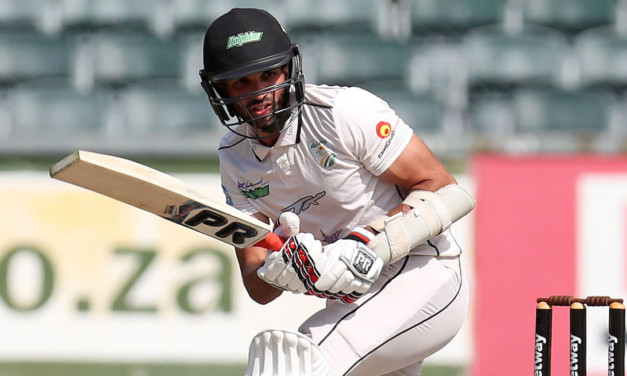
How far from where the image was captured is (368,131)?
278 cm

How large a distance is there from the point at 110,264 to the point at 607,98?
124 inches

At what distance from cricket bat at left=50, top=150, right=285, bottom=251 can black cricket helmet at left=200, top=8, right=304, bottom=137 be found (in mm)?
299

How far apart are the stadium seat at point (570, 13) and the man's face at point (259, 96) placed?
14.1ft

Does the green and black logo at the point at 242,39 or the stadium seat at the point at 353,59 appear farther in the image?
the stadium seat at the point at 353,59

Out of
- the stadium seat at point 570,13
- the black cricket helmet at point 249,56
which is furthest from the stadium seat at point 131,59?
the black cricket helmet at point 249,56

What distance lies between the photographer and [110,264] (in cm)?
496

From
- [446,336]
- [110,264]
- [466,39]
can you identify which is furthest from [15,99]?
[446,336]

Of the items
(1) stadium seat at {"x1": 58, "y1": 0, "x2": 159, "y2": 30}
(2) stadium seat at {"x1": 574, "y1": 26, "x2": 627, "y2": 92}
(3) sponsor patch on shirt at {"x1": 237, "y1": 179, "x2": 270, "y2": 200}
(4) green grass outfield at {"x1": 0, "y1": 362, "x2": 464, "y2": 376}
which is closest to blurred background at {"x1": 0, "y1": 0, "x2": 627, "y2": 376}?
(4) green grass outfield at {"x1": 0, "y1": 362, "x2": 464, "y2": 376}

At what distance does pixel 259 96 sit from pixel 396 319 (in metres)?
0.68

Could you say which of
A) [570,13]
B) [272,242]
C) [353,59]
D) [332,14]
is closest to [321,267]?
[272,242]

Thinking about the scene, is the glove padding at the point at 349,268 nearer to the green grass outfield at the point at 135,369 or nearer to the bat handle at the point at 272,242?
the bat handle at the point at 272,242

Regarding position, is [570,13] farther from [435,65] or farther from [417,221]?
[417,221]

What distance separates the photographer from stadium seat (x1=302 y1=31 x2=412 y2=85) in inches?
251

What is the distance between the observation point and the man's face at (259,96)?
8.96ft
